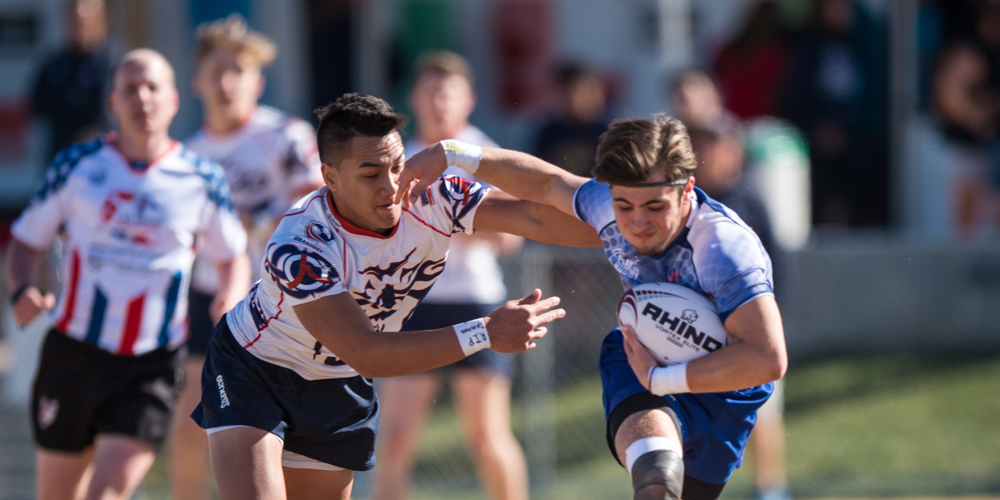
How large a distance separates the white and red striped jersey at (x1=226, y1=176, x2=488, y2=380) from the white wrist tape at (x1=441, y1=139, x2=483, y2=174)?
7 cm

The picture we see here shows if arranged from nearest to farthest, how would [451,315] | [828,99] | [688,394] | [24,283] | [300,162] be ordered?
1. [688,394]
2. [24,283]
3. [300,162]
4. [451,315]
5. [828,99]

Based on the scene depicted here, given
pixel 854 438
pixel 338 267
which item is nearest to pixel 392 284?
pixel 338 267

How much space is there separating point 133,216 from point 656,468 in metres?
2.53

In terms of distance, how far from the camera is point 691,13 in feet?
33.4

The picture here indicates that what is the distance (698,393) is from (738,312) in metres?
0.37

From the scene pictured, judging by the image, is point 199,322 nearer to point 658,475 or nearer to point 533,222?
point 533,222

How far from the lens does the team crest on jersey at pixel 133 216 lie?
463cm

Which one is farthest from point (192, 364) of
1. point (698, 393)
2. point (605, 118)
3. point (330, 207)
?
point (605, 118)

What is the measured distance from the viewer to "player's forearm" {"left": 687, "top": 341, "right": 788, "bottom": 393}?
3414 millimetres

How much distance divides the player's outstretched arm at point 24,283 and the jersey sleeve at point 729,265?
108 inches

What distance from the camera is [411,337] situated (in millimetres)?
3320

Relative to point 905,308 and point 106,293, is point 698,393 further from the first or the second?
point 905,308

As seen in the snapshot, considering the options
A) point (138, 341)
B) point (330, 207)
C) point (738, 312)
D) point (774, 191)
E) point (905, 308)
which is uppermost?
point (330, 207)

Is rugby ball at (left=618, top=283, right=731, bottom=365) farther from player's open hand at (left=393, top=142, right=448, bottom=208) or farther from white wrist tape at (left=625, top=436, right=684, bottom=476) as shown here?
player's open hand at (left=393, top=142, right=448, bottom=208)
